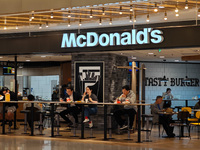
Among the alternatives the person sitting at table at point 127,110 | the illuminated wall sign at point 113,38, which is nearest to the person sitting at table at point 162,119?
the person sitting at table at point 127,110

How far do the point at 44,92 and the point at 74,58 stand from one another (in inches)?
305

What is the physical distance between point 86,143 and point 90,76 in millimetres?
3529

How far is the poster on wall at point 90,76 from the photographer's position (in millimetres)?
13820

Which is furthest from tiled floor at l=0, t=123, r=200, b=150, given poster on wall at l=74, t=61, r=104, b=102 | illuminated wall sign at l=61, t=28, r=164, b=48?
illuminated wall sign at l=61, t=28, r=164, b=48

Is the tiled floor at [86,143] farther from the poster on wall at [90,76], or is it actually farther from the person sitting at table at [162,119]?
the poster on wall at [90,76]

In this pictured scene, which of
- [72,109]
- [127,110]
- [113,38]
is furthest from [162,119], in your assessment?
[113,38]

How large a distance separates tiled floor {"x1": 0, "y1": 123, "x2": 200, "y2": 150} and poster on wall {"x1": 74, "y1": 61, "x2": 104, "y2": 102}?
173 cm

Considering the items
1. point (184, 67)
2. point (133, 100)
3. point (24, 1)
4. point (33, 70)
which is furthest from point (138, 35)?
point (33, 70)

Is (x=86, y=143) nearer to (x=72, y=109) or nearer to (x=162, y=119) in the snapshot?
(x=72, y=109)

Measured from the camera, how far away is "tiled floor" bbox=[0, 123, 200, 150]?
1004 cm

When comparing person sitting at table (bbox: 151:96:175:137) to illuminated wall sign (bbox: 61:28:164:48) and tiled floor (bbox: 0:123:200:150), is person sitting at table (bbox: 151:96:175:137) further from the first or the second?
illuminated wall sign (bbox: 61:28:164:48)

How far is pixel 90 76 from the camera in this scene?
13938 millimetres

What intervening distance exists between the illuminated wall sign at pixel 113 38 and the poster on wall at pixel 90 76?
1.18 metres

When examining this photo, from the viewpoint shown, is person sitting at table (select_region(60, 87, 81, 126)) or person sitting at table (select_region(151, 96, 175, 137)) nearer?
person sitting at table (select_region(60, 87, 81, 126))
